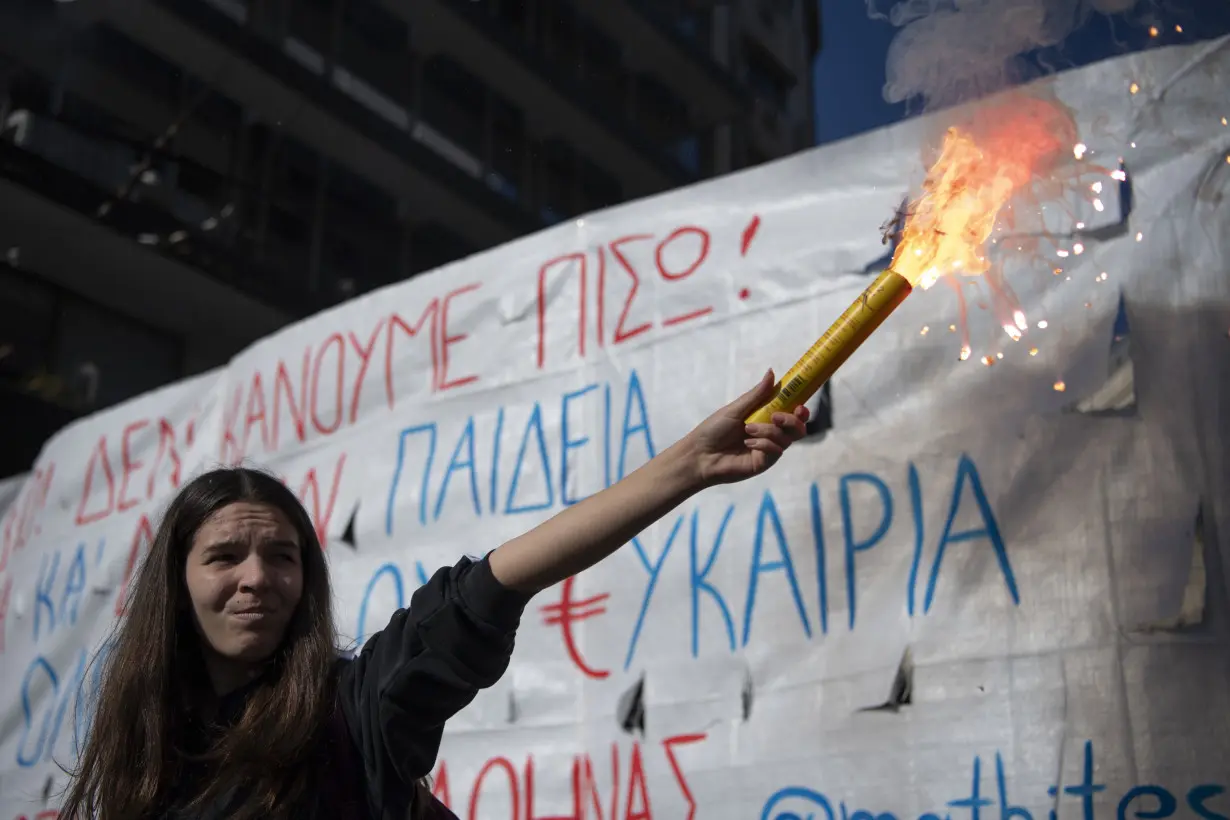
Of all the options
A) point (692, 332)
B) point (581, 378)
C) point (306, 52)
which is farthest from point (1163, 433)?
point (306, 52)

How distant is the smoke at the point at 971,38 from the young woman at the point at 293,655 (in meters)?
0.73

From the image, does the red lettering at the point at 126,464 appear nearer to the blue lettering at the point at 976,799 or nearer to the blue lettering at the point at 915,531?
the blue lettering at the point at 915,531

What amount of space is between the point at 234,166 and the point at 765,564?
613cm

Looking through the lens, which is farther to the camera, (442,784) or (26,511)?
(26,511)

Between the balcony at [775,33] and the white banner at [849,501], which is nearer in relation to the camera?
the white banner at [849,501]

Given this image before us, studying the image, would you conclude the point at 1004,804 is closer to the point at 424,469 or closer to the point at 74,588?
the point at 424,469

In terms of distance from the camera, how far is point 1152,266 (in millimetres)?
1688

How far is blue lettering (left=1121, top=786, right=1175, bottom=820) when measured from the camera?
152 centimetres

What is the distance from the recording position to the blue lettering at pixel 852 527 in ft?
5.92

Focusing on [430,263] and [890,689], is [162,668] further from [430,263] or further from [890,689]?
[430,263]

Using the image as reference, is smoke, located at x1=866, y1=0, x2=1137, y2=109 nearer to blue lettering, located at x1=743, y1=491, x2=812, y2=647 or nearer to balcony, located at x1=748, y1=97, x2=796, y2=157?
blue lettering, located at x1=743, y1=491, x2=812, y2=647

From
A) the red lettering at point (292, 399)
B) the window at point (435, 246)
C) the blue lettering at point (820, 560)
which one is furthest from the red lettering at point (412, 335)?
the window at point (435, 246)

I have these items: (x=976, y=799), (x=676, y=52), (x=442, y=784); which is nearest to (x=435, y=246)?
(x=676, y=52)

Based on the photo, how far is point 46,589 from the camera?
3115 millimetres
